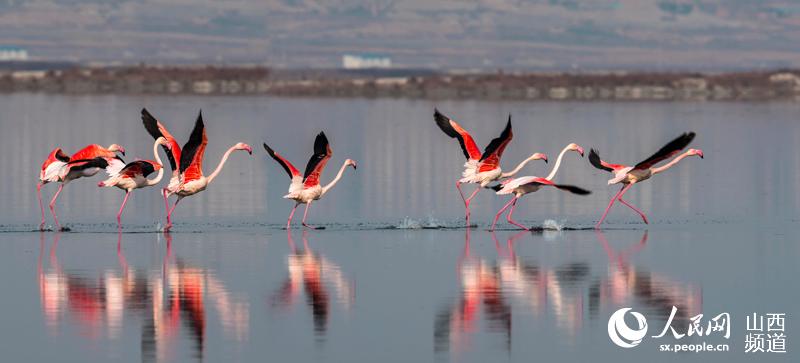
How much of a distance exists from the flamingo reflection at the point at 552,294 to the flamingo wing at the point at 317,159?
145 inches

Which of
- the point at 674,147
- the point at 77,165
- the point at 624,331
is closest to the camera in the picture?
the point at 624,331

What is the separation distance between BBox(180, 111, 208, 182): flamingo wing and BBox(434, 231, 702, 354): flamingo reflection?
421 cm

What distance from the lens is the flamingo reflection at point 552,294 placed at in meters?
16.2

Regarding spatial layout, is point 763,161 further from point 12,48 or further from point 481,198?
point 12,48

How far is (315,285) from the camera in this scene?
1852 cm

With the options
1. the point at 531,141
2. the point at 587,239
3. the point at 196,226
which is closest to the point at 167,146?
the point at 196,226

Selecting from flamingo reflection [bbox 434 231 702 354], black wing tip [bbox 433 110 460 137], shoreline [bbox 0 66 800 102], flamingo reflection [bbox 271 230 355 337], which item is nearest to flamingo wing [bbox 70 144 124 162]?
flamingo reflection [bbox 271 230 355 337]

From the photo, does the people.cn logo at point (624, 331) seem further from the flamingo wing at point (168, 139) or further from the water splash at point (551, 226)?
the flamingo wing at point (168, 139)

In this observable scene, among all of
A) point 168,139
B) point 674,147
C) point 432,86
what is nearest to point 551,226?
point 674,147

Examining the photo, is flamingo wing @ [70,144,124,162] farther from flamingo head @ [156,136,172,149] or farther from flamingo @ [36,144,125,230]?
flamingo head @ [156,136,172,149]

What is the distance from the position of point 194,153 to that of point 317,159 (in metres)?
1.73

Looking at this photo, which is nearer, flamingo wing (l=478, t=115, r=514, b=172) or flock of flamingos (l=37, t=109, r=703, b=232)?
flock of flamingos (l=37, t=109, r=703, b=232)

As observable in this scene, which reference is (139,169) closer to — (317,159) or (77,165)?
(77,165)

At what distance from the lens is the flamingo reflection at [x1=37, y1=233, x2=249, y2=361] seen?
51.1 ft
